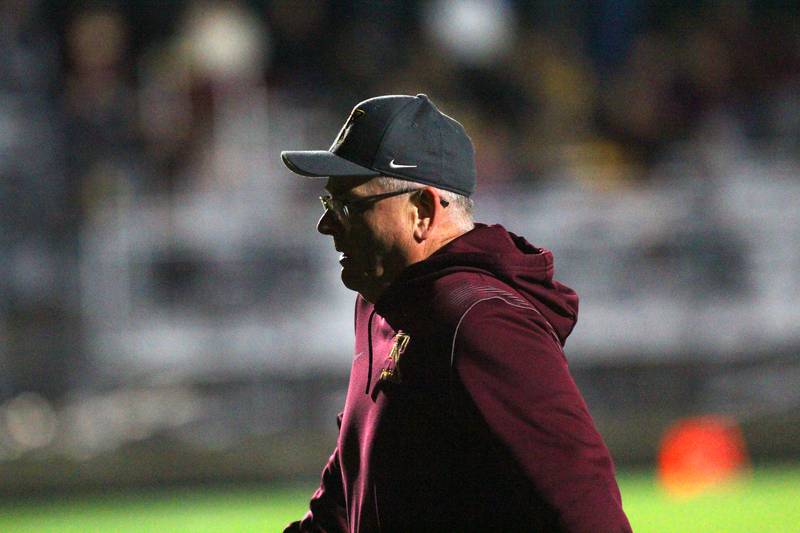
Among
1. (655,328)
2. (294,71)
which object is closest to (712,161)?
(655,328)

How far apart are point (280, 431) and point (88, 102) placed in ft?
10.6

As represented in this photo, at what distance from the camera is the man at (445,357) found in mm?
2443

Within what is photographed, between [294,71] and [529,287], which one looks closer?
[529,287]

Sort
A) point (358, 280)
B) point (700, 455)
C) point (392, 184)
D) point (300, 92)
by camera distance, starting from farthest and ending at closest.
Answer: point (300, 92) → point (700, 455) → point (358, 280) → point (392, 184)

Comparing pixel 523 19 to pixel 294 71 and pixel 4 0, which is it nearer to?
pixel 294 71

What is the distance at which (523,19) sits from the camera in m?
13.8

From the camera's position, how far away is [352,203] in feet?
9.57

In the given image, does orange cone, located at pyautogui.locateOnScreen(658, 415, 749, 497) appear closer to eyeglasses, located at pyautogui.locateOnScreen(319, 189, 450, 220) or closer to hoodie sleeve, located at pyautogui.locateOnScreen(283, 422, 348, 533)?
hoodie sleeve, located at pyautogui.locateOnScreen(283, 422, 348, 533)

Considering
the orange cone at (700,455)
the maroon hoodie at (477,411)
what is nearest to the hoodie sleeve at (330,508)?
the maroon hoodie at (477,411)

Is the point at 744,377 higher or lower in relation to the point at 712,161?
lower

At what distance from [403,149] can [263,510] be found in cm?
750

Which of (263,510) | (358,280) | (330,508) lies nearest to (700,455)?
(263,510)

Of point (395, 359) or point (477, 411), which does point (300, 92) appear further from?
point (477, 411)

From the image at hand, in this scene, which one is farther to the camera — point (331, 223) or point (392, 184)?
point (331, 223)
